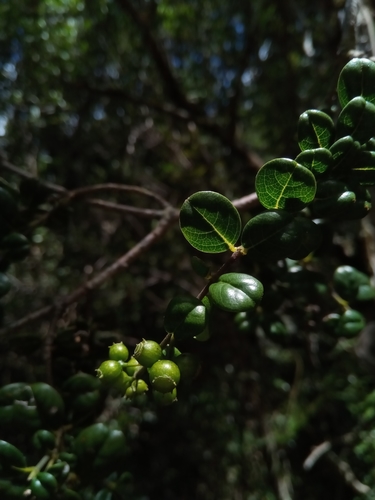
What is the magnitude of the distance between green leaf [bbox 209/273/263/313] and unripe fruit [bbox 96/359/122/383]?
0.17 metres

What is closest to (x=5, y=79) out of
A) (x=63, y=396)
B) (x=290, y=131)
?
(x=290, y=131)

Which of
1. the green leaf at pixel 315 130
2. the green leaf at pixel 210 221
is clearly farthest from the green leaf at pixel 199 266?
the green leaf at pixel 315 130

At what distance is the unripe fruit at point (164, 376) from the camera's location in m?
0.58

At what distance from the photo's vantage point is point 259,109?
7.76 feet

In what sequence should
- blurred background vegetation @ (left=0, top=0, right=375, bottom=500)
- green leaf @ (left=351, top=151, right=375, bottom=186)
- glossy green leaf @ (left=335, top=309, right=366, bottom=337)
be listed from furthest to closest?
blurred background vegetation @ (left=0, top=0, right=375, bottom=500), glossy green leaf @ (left=335, top=309, right=366, bottom=337), green leaf @ (left=351, top=151, right=375, bottom=186)

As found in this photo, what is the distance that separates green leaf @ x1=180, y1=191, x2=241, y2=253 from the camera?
25.4 inches

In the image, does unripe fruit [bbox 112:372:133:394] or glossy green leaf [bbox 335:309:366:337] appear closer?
unripe fruit [bbox 112:372:133:394]

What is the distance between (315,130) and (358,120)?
6 cm

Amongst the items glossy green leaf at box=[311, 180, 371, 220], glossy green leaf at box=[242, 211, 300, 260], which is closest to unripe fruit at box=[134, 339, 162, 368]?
glossy green leaf at box=[242, 211, 300, 260]

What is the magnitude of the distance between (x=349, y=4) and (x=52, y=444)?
3.94ft

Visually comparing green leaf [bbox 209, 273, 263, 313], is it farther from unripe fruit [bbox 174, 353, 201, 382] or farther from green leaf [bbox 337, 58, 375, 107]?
green leaf [bbox 337, 58, 375, 107]

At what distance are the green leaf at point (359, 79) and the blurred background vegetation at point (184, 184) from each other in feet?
2.63

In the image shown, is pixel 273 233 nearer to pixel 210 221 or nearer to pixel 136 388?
pixel 210 221

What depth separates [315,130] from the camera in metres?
0.68
